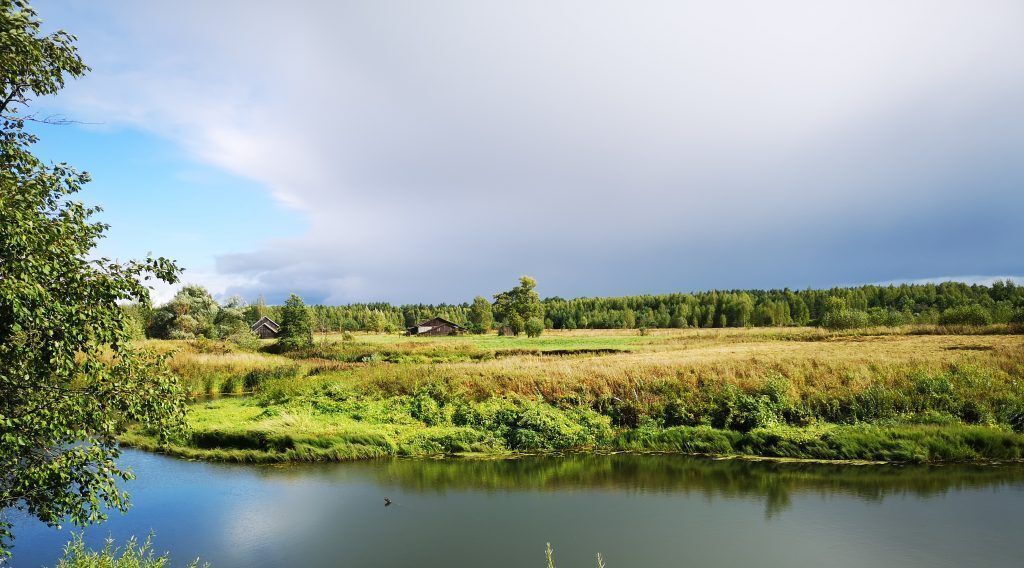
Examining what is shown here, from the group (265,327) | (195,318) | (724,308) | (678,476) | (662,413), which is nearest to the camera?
(678,476)

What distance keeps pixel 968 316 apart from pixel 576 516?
2673 inches

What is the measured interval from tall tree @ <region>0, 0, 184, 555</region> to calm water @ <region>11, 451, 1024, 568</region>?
452cm

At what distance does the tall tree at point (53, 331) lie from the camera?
768cm

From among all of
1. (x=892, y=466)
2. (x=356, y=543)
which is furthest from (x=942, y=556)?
(x=356, y=543)

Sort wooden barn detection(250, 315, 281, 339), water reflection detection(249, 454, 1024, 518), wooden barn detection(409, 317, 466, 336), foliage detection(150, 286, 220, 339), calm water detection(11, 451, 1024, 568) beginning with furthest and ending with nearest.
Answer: wooden barn detection(409, 317, 466, 336)
wooden barn detection(250, 315, 281, 339)
foliage detection(150, 286, 220, 339)
water reflection detection(249, 454, 1024, 518)
calm water detection(11, 451, 1024, 568)

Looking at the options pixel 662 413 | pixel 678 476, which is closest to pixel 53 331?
pixel 678 476

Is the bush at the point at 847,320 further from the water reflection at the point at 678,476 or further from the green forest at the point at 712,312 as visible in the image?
the water reflection at the point at 678,476

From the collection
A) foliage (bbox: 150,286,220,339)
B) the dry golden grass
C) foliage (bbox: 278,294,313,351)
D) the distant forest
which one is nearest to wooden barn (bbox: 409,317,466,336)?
the distant forest

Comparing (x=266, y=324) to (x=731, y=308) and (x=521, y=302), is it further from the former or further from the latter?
(x=731, y=308)

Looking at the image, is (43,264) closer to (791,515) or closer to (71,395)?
(71,395)

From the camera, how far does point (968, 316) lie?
60.7 m

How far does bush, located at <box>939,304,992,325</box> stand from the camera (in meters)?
59.2

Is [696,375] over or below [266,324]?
below

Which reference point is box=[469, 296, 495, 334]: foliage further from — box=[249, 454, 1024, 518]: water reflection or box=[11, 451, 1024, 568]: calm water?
box=[11, 451, 1024, 568]: calm water
